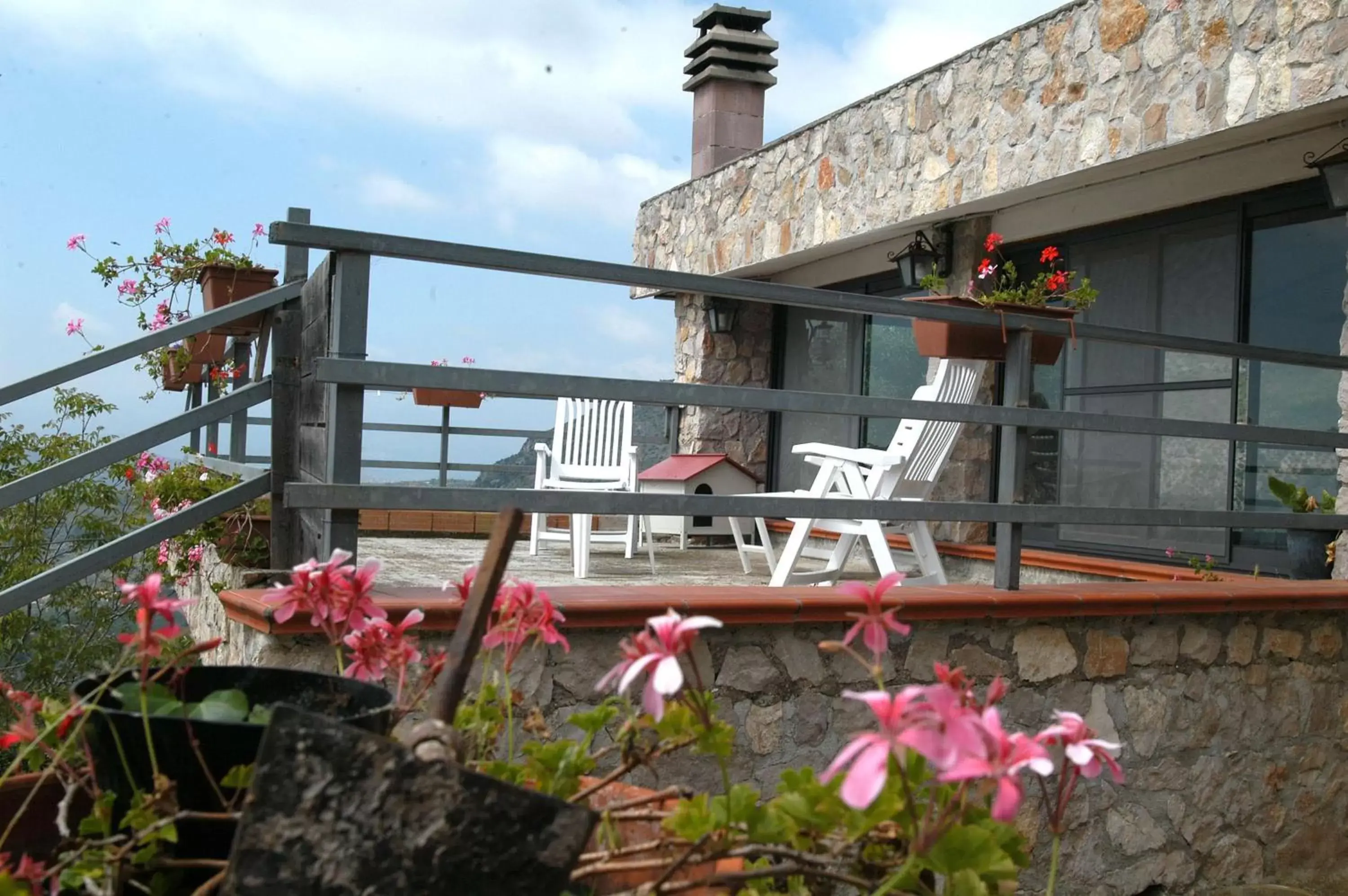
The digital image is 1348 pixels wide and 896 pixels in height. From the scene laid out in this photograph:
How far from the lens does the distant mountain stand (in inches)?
330

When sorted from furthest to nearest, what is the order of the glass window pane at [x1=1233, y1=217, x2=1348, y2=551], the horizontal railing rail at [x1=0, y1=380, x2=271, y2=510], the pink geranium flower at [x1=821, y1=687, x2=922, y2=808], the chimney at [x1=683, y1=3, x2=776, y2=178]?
the chimney at [x1=683, y1=3, x2=776, y2=178] < the glass window pane at [x1=1233, y1=217, x2=1348, y2=551] < the horizontal railing rail at [x1=0, y1=380, x2=271, y2=510] < the pink geranium flower at [x1=821, y1=687, x2=922, y2=808]

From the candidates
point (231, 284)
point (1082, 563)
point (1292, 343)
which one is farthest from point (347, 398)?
point (1292, 343)

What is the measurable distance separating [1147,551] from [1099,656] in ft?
8.80

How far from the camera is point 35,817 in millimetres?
1032

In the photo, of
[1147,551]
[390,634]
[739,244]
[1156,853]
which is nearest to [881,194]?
[739,244]

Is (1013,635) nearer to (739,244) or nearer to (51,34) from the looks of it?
(51,34)

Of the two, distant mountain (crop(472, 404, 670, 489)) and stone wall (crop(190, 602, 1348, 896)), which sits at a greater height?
distant mountain (crop(472, 404, 670, 489))

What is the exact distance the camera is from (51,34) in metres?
4.36

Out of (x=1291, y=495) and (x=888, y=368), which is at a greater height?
(x=888, y=368)

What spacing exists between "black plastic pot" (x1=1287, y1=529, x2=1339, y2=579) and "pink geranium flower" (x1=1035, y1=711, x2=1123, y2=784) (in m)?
3.62

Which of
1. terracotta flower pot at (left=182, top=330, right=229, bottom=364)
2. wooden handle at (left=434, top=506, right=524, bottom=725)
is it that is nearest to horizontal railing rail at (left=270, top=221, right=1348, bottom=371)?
wooden handle at (left=434, top=506, right=524, bottom=725)

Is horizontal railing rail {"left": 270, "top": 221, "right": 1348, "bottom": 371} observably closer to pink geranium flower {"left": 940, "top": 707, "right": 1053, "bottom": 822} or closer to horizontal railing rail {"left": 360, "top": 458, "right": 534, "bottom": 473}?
pink geranium flower {"left": 940, "top": 707, "right": 1053, "bottom": 822}

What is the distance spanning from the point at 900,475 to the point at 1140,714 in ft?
4.40

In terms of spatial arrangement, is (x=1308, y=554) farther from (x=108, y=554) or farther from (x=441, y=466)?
(x=441, y=466)
